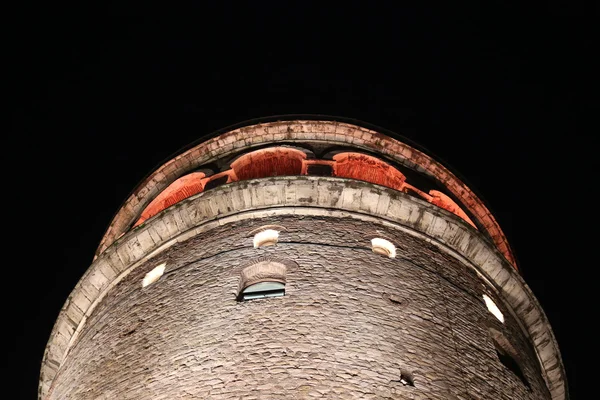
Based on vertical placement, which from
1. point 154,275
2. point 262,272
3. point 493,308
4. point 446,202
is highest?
point 446,202

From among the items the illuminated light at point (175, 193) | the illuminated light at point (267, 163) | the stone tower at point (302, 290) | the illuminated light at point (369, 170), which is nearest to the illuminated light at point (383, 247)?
the stone tower at point (302, 290)

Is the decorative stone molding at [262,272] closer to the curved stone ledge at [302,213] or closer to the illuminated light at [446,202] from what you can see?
the curved stone ledge at [302,213]

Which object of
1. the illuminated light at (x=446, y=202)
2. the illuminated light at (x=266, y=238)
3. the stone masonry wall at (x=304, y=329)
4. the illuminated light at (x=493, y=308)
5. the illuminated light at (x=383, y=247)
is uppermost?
the illuminated light at (x=446, y=202)

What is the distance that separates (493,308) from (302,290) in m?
4.39

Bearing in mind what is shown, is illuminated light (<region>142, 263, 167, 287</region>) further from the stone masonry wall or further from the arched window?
the arched window

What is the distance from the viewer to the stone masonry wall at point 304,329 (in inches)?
432

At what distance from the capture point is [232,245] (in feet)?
48.3

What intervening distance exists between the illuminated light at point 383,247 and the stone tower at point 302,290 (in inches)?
1.2

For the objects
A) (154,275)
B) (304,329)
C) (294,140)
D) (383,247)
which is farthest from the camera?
(294,140)

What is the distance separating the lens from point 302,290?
12664 mm

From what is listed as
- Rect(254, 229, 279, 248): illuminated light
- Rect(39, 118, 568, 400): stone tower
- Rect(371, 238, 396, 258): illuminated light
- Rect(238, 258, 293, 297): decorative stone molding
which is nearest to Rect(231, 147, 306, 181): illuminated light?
Rect(39, 118, 568, 400): stone tower

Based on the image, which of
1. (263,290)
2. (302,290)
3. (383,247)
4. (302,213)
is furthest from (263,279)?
(383,247)

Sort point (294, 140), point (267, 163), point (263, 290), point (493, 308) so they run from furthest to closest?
point (294, 140)
point (267, 163)
point (493, 308)
point (263, 290)

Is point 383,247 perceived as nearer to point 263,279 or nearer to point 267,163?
point 263,279
